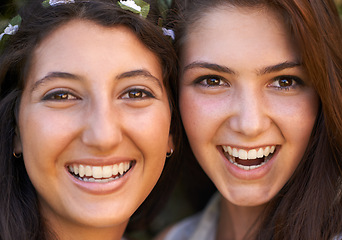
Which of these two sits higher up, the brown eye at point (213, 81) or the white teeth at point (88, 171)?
the brown eye at point (213, 81)

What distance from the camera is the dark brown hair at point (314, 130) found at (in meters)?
2.55

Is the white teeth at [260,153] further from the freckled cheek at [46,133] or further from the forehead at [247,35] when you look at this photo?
the freckled cheek at [46,133]

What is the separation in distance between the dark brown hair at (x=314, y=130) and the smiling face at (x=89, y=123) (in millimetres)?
548

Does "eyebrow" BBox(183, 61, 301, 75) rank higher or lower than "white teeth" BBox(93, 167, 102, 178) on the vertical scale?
higher

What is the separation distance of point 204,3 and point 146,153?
937mm

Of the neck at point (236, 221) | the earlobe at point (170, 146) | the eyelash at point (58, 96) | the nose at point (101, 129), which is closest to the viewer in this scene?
the nose at point (101, 129)

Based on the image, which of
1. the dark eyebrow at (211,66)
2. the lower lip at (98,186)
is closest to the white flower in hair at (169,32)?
the dark eyebrow at (211,66)

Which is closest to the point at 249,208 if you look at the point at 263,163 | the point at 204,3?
the point at 263,163

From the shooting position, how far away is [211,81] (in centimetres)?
275

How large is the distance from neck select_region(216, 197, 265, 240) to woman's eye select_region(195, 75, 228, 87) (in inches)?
32.9

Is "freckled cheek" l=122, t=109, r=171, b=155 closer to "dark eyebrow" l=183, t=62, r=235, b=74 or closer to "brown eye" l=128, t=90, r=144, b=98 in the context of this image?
"brown eye" l=128, t=90, r=144, b=98

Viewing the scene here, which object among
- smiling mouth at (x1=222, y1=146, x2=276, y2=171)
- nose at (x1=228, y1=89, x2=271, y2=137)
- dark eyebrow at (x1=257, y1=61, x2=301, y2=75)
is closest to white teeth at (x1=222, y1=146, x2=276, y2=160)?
smiling mouth at (x1=222, y1=146, x2=276, y2=171)

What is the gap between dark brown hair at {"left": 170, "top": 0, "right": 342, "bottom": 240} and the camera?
2.55 m

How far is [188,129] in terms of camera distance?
2.79 metres
